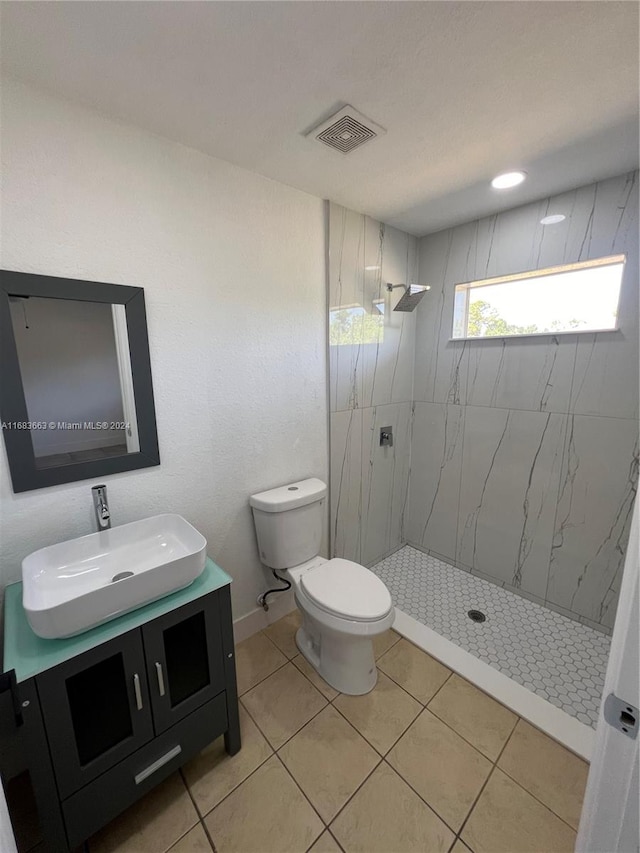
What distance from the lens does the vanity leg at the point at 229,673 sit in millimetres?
1252

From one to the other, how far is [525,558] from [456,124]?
7.55 ft

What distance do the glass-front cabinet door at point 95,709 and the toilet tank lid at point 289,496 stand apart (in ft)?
2.51

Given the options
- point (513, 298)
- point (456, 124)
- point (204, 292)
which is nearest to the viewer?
point (456, 124)

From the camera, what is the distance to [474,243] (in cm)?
219

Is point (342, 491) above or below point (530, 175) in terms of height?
below

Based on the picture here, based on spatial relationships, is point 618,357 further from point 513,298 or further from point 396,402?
point 396,402

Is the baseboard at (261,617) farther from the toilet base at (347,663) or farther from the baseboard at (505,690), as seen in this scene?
the baseboard at (505,690)

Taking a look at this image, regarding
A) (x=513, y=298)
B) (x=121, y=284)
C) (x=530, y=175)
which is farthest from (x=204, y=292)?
(x=513, y=298)

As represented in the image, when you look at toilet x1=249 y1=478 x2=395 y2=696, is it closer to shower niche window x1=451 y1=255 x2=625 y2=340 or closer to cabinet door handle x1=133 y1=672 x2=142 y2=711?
cabinet door handle x1=133 y1=672 x2=142 y2=711

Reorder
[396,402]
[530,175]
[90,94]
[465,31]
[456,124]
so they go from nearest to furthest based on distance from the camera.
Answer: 1. [465,31]
2. [90,94]
3. [456,124]
4. [530,175]
5. [396,402]

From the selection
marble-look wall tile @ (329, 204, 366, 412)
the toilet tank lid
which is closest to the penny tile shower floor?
the toilet tank lid

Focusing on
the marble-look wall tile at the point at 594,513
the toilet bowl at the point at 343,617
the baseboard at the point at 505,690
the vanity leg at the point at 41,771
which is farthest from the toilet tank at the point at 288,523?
the marble-look wall tile at the point at 594,513

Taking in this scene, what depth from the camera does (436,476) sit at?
259 cm

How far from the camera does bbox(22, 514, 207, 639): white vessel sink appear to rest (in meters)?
0.95
